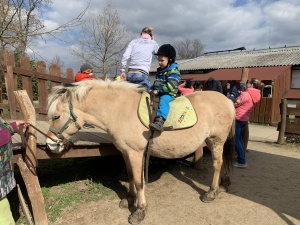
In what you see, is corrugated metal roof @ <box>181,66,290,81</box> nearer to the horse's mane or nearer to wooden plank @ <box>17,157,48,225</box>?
the horse's mane

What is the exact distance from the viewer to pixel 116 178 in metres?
4.66

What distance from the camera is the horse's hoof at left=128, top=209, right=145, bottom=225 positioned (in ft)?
10.4

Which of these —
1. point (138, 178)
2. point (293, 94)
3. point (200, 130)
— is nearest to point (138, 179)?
point (138, 178)

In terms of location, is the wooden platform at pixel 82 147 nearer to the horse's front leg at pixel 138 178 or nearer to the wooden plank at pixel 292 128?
the horse's front leg at pixel 138 178

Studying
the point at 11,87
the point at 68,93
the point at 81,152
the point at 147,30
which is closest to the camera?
the point at 68,93

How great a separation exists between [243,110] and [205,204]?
2311 mm

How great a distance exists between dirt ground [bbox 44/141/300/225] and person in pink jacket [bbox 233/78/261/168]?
374mm

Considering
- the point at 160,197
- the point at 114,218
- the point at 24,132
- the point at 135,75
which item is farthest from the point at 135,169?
the point at 135,75

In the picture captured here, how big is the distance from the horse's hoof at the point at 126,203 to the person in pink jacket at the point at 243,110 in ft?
9.04

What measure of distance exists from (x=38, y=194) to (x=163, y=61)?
2.41 metres

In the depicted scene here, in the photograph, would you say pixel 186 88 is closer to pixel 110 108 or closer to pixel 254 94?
pixel 254 94

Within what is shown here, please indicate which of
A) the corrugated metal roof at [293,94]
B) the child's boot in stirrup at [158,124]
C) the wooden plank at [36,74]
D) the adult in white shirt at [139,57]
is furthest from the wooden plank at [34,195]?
the corrugated metal roof at [293,94]

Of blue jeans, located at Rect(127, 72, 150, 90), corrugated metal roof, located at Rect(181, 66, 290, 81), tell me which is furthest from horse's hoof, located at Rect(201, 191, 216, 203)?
corrugated metal roof, located at Rect(181, 66, 290, 81)

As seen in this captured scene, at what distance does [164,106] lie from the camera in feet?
10.5
